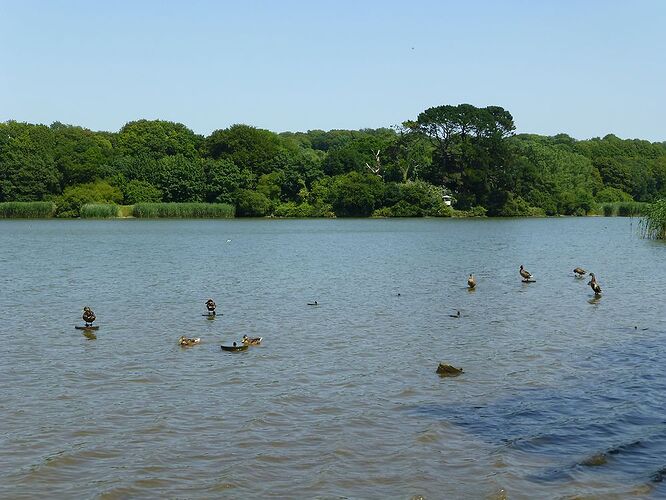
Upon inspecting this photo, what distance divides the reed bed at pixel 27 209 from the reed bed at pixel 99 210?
6110mm

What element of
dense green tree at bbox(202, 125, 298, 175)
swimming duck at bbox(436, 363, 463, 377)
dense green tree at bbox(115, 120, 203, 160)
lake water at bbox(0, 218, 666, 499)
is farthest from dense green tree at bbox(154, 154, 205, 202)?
swimming duck at bbox(436, 363, 463, 377)

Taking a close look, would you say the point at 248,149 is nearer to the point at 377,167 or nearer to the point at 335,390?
the point at 377,167

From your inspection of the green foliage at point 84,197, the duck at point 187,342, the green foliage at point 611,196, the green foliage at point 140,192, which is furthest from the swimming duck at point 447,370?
the green foliage at point 611,196

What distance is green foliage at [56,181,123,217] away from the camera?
103750 millimetres

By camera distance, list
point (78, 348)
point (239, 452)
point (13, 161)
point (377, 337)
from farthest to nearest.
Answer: point (13, 161)
point (377, 337)
point (78, 348)
point (239, 452)

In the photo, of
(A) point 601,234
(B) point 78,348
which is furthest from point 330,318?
(A) point 601,234

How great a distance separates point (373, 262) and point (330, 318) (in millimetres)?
19887

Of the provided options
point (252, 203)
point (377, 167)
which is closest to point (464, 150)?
point (377, 167)

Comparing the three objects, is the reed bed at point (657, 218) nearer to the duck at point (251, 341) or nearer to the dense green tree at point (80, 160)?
the duck at point (251, 341)

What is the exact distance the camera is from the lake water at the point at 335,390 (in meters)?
10.6

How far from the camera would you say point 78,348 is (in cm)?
1897

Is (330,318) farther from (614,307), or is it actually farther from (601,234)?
(601,234)

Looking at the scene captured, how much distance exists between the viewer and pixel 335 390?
588 inches

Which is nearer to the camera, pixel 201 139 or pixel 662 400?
pixel 662 400
